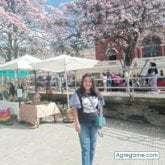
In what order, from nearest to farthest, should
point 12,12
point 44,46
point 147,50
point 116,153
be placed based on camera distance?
point 116,153
point 12,12
point 44,46
point 147,50

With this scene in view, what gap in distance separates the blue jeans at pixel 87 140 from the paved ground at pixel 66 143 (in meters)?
1.02

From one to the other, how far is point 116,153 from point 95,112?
1.96 m

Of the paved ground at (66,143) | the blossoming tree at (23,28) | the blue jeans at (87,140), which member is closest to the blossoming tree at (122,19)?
the blossoming tree at (23,28)

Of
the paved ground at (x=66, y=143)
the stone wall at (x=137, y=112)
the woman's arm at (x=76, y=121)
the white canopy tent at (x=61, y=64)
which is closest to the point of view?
the woman's arm at (x=76, y=121)

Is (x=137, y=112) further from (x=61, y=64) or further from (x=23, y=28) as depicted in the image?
(x=23, y=28)

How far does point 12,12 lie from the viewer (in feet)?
84.5

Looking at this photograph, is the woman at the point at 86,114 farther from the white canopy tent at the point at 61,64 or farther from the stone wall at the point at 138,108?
the white canopy tent at the point at 61,64

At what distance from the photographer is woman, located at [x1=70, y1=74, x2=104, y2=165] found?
7.15 meters

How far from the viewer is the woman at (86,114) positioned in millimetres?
7148

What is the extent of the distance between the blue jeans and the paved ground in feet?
3.35

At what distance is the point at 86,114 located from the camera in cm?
722

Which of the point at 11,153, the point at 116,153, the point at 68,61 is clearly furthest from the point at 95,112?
the point at 68,61

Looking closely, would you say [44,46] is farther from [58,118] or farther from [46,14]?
[58,118]

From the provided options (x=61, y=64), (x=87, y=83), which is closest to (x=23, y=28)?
(x=61, y=64)
